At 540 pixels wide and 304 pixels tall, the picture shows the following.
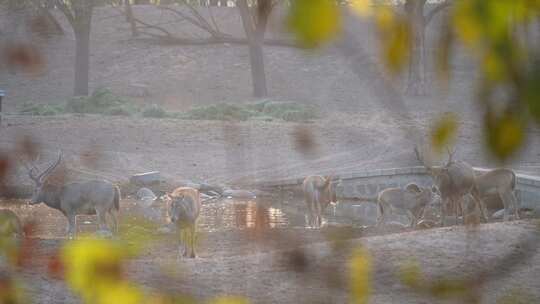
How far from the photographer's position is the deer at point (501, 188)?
14.4 m

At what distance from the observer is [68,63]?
1412 inches

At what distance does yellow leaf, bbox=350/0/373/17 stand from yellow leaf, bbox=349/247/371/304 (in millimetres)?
301

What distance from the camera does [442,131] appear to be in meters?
0.98

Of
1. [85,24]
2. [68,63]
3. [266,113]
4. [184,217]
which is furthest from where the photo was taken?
[68,63]

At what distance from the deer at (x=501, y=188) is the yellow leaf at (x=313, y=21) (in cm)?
1358

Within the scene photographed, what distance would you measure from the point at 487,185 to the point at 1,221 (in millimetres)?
13108

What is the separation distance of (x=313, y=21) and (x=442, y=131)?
168 millimetres

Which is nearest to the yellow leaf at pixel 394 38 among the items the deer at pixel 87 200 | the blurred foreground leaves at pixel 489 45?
the blurred foreground leaves at pixel 489 45

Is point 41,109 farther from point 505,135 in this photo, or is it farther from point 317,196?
point 505,135

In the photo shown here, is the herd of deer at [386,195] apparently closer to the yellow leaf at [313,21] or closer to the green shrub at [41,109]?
the green shrub at [41,109]

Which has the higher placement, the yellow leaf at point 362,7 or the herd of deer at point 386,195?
the yellow leaf at point 362,7

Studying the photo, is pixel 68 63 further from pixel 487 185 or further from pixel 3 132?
pixel 487 185

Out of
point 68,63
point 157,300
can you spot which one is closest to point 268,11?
point 157,300

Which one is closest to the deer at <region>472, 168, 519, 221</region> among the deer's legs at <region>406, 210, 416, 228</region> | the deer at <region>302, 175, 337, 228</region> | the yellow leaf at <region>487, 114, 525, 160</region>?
the deer's legs at <region>406, 210, 416, 228</region>
